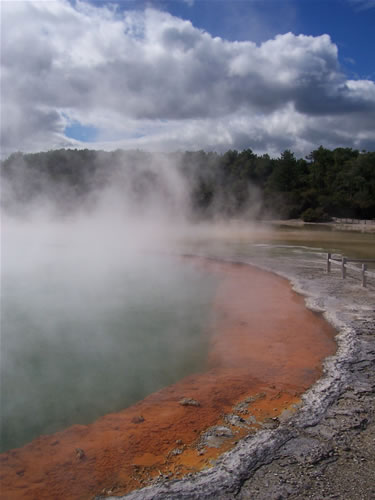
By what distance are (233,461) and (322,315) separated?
3366mm

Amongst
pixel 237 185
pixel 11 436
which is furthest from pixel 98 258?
pixel 237 185

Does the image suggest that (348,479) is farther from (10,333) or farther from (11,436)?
(10,333)

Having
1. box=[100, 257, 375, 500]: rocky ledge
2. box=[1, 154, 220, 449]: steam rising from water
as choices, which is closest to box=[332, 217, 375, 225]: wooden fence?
box=[1, 154, 220, 449]: steam rising from water

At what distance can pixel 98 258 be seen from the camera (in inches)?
426

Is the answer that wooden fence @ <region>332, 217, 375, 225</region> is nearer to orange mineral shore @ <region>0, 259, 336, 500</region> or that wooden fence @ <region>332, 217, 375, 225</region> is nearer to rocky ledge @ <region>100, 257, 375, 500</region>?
Answer: orange mineral shore @ <region>0, 259, 336, 500</region>

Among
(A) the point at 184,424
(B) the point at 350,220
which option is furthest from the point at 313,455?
(B) the point at 350,220

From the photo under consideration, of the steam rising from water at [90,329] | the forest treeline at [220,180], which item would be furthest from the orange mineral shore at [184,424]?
the forest treeline at [220,180]

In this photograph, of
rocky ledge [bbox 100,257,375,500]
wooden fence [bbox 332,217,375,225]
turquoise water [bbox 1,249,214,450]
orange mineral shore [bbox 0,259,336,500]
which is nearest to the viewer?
rocky ledge [bbox 100,257,375,500]

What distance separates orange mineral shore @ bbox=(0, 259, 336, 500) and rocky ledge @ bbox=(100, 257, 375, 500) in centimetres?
13

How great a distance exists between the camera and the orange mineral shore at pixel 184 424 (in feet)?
7.94

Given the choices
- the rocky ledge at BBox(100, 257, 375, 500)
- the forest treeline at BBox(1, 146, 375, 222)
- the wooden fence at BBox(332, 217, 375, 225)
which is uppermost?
the forest treeline at BBox(1, 146, 375, 222)

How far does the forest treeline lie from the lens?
17.9m

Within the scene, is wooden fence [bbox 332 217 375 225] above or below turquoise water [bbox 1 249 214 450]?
above

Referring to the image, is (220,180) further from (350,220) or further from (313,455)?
(313,455)
